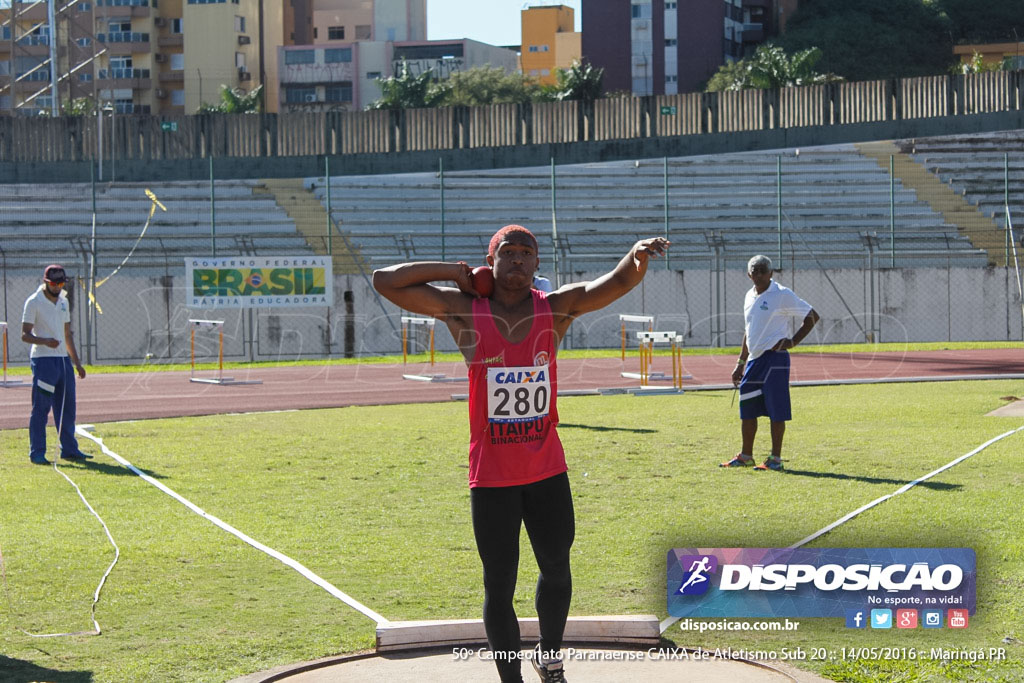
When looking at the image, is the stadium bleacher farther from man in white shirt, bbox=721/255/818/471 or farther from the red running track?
man in white shirt, bbox=721/255/818/471

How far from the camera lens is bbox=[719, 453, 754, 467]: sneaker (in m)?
11.6

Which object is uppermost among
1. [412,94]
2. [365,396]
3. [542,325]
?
[412,94]

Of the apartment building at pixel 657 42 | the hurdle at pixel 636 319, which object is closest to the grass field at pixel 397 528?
the hurdle at pixel 636 319

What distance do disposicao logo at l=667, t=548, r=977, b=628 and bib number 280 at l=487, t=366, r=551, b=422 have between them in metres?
1.82

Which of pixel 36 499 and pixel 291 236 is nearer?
pixel 36 499

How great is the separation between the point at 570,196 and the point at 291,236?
920 centimetres

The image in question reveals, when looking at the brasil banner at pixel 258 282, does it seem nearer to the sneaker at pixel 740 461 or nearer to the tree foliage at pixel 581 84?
the sneaker at pixel 740 461

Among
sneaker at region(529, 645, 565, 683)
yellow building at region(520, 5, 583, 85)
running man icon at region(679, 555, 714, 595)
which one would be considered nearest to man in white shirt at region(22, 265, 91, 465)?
running man icon at region(679, 555, 714, 595)

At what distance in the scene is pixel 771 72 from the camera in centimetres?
6381

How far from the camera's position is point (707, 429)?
14711 millimetres

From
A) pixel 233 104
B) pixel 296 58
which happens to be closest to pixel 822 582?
pixel 233 104

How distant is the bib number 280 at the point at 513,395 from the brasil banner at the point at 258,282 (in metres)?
24.1

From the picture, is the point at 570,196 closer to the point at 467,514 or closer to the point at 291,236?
the point at 291,236

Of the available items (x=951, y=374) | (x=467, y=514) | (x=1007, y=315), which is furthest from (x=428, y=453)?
(x=1007, y=315)
